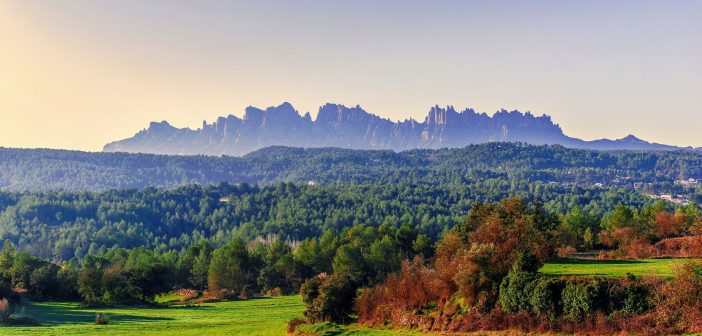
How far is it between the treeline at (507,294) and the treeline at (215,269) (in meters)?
25.6

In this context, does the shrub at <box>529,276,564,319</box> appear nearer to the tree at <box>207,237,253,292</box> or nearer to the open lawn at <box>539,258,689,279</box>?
the open lawn at <box>539,258,689,279</box>

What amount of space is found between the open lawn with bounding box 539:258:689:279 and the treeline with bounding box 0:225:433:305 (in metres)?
29.3

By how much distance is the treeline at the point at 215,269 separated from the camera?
260 ft

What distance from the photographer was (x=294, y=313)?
59000 millimetres

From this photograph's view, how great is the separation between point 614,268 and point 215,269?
64540 mm

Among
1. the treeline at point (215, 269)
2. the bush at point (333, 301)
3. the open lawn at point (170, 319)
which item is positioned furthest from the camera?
the treeline at point (215, 269)

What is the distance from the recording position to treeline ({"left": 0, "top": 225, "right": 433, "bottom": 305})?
260ft

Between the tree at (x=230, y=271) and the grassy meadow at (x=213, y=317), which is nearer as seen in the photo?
the grassy meadow at (x=213, y=317)

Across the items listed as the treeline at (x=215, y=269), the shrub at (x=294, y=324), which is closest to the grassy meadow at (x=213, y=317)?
the shrub at (x=294, y=324)

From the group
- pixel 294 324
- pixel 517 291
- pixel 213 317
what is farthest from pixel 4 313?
pixel 517 291

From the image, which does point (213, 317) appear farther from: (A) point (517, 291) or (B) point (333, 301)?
(A) point (517, 291)

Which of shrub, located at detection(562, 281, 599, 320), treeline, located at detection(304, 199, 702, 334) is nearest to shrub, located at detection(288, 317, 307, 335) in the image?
treeline, located at detection(304, 199, 702, 334)

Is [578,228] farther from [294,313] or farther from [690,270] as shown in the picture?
[690,270]

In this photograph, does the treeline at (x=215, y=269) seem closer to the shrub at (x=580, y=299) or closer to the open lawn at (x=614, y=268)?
the open lawn at (x=614, y=268)
